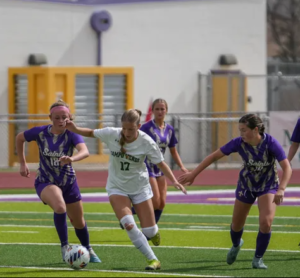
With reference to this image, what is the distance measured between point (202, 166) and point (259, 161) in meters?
0.59

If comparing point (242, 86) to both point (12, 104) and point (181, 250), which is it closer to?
point (12, 104)

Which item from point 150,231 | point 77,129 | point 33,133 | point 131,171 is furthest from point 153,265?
point 33,133

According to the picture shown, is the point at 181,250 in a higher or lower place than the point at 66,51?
lower

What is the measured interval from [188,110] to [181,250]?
1858 cm

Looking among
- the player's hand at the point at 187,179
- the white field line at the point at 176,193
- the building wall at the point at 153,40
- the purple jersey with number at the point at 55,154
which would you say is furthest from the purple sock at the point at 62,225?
the building wall at the point at 153,40

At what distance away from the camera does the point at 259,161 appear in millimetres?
10023

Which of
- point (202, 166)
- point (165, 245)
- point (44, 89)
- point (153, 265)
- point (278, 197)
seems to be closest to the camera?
point (278, 197)

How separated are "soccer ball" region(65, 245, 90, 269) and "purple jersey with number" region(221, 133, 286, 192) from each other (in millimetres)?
1775

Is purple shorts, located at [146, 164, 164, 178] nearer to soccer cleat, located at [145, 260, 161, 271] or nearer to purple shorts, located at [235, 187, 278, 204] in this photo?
purple shorts, located at [235, 187, 278, 204]

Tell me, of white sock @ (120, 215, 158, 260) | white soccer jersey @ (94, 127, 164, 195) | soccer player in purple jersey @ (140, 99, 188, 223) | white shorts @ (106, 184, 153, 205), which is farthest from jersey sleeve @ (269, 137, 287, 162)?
soccer player in purple jersey @ (140, 99, 188, 223)

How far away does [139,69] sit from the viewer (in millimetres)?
29578

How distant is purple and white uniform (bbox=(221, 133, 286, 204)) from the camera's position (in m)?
10.0

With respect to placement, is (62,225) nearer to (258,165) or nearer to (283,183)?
(258,165)

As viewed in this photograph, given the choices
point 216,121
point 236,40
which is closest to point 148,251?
point 216,121
